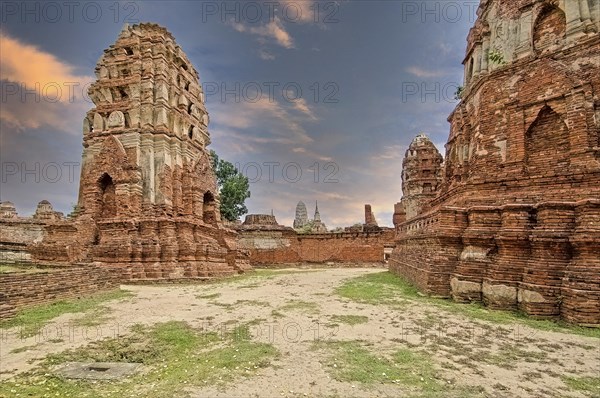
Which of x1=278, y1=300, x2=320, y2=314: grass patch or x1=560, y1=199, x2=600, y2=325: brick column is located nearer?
x1=560, y1=199, x2=600, y2=325: brick column

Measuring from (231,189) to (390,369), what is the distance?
28.2 m

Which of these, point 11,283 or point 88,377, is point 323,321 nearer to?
point 88,377

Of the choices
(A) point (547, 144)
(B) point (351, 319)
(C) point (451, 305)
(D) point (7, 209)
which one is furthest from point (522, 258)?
(D) point (7, 209)

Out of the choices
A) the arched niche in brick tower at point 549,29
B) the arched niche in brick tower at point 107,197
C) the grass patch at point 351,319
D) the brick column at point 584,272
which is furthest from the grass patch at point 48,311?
the arched niche in brick tower at point 549,29

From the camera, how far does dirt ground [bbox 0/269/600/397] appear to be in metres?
3.54

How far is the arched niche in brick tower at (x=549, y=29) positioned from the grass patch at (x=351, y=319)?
8441 millimetres

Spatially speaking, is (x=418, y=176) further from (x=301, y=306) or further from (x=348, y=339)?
(x=348, y=339)

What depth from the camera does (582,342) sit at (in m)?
4.99

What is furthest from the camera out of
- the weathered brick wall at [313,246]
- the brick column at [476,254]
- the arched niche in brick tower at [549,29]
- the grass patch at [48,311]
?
the weathered brick wall at [313,246]

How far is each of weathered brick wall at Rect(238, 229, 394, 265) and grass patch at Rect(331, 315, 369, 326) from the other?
18.7 metres

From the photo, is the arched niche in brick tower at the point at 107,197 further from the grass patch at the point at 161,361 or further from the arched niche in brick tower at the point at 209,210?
the grass patch at the point at 161,361

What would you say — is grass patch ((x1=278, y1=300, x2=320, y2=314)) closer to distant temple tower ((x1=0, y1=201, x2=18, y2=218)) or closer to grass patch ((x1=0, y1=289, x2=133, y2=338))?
grass patch ((x1=0, y1=289, x2=133, y2=338))

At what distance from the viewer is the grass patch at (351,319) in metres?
6.21

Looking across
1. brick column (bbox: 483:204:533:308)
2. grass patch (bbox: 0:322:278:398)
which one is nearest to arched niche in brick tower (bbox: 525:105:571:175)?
brick column (bbox: 483:204:533:308)
